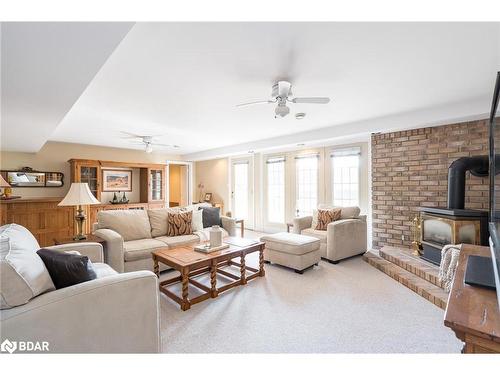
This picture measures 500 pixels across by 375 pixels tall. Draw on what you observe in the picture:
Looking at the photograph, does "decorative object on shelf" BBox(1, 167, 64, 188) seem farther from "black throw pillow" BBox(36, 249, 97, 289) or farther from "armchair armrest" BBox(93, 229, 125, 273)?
"black throw pillow" BBox(36, 249, 97, 289)

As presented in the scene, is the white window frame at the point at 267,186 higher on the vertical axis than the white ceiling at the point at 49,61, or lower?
lower

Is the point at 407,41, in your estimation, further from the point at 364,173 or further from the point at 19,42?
the point at 364,173

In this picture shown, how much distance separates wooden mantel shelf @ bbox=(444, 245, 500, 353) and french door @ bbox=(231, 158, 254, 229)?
5.23 m

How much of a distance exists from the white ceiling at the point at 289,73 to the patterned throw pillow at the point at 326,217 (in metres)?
1.26

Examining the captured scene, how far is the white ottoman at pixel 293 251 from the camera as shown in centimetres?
313

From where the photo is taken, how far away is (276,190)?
19.1 ft

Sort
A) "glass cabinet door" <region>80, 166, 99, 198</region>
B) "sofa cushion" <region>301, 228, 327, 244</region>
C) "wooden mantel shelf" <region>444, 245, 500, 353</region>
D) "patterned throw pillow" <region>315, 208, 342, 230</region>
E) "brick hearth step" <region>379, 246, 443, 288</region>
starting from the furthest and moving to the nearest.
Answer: "glass cabinet door" <region>80, 166, 99, 198</region> < "patterned throw pillow" <region>315, 208, 342, 230</region> < "sofa cushion" <region>301, 228, 327, 244</region> < "brick hearth step" <region>379, 246, 443, 288</region> < "wooden mantel shelf" <region>444, 245, 500, 353</region>

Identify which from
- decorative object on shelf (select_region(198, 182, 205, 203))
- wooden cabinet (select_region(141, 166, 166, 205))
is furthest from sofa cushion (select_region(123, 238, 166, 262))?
decorative object on shelf (select_region(198, 182, 205, 203))

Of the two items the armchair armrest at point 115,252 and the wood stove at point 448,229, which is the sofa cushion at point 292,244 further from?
the armchair armrest at point 115,252

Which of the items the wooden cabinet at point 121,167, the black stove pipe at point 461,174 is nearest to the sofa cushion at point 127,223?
the wooden cabinet at point 121,167

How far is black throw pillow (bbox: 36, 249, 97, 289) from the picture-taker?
1362 mm

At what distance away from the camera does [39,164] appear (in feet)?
15.8

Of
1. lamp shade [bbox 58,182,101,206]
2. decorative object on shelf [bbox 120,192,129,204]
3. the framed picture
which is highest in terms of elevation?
the framed picture

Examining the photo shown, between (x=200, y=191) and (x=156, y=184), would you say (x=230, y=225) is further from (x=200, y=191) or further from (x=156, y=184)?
(x=200, y=191)
